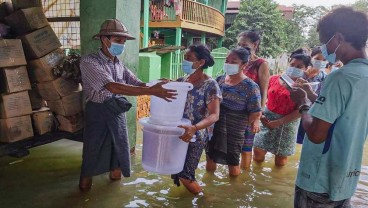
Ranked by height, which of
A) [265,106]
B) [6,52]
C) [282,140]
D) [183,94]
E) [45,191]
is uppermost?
[6,52]

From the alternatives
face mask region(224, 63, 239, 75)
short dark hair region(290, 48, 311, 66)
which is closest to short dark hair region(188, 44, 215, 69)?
face mask region(224, 63, 239, 75)

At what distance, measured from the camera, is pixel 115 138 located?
3373 mm

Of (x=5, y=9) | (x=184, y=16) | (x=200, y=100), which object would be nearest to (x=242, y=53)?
(x=200, y=100)

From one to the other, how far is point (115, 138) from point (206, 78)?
1162mm

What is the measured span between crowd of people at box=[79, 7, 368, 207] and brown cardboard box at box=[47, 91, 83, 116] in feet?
1.71

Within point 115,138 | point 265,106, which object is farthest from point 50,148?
point 265,106

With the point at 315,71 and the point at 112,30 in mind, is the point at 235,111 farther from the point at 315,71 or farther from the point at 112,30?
the point at 112,30

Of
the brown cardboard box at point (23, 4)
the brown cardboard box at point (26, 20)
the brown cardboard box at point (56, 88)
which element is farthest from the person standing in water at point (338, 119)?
the brown cardboard box at point (23, 4)

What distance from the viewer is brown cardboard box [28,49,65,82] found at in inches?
137

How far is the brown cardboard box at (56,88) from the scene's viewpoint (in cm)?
354

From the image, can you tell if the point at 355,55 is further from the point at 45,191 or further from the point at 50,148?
the point at 50,148

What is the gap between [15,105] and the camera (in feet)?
11.1

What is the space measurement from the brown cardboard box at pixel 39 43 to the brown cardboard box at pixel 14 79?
201mm

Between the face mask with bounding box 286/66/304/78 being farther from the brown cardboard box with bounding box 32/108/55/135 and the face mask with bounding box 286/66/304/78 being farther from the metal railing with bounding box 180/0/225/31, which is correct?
the metal railing with bounding box 180/0/225/31
